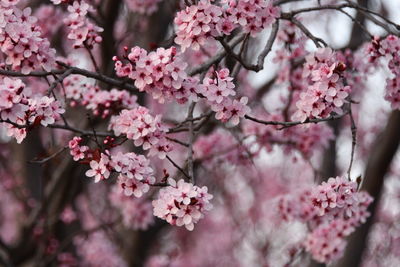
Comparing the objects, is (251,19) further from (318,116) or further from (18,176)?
(18,176)

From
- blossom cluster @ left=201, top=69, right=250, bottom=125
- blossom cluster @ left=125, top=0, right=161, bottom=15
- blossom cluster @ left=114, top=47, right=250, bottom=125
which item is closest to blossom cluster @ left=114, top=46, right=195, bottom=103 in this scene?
blossom cluster @ left=114, top=47, right=250, bottom=125

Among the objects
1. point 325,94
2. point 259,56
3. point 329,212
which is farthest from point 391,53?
point 329,212

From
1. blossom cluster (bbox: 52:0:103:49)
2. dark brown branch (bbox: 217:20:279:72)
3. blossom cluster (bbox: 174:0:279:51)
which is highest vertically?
blossom cluster (bbox: 174:0:279:51)

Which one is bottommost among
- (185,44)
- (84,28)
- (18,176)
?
(18,176)

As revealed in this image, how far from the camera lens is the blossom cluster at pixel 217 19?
2.92 metres

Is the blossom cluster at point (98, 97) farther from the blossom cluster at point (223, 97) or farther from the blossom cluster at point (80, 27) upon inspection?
the blossom cluster at point (223, 97)

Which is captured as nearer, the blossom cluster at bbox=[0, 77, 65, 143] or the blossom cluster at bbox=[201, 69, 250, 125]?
the blossom cluster at bbox=[0, 77, 65, 143]

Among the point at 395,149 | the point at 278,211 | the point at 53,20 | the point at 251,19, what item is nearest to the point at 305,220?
the point at 278,211

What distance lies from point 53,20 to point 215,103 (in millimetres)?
3944

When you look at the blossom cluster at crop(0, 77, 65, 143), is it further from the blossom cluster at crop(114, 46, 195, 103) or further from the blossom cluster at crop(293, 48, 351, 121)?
the blossom cluster at crop(293, 48, 351, 121)

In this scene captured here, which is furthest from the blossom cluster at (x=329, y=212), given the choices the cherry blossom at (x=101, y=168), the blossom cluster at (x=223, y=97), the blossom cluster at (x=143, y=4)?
the blossom cluster at (x=143, y=4)

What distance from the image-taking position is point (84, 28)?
3771mm

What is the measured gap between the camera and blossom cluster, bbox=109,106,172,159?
2998mm

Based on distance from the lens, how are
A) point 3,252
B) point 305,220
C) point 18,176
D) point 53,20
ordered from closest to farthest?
point 305,220 < point 3,252 < point 53,20 < point 18,176
